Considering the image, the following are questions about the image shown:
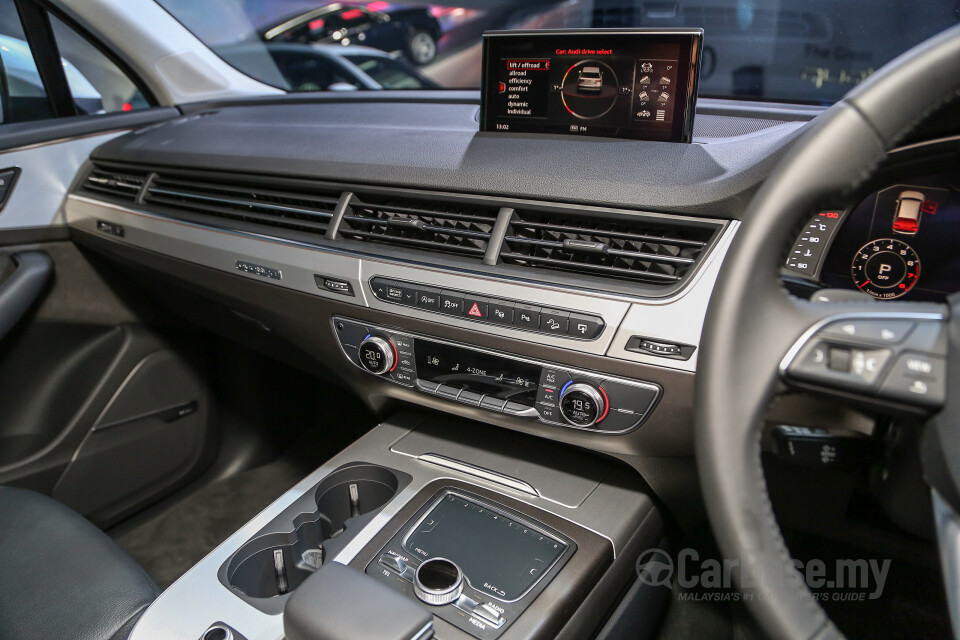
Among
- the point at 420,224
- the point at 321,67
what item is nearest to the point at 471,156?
the point at 420,224

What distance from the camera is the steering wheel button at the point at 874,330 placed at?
1.74 feet

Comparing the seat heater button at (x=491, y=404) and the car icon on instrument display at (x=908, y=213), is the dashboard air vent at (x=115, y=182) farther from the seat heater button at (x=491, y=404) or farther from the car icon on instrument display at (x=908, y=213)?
the car icon on instrument display at (x=908, y=213)

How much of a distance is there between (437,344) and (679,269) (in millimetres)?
377

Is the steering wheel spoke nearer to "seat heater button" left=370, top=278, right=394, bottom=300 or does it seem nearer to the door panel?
"seat heater button" left=370, top=278, right=394, bottom=300

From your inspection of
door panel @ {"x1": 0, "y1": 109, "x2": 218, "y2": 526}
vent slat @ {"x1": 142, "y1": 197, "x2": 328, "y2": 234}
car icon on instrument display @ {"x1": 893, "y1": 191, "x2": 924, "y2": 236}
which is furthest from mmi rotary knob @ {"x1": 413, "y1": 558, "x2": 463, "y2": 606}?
door panel @ {"x1": 0, "y1": 109, "x2": 218, "y2": 526}

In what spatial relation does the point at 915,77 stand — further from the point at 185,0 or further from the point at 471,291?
the point at 185,0

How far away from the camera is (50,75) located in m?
1.82

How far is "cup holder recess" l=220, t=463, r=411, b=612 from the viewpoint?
3.11ft

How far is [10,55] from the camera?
5.75ft

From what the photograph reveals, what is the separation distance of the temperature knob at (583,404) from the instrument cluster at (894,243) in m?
0.28

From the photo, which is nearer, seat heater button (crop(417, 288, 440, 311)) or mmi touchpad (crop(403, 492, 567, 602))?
mmi touchpad (crop(403, 492, 567, 602))

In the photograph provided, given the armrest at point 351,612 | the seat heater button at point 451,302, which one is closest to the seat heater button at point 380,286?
the seat heater button at point 451,302

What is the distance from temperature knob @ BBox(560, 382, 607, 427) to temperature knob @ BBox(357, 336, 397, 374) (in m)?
0.30

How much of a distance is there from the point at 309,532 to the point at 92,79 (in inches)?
60.8
